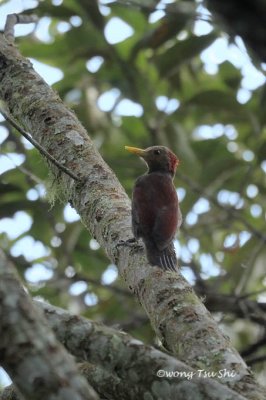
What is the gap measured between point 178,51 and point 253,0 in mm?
5121

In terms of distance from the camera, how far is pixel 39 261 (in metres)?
7.00

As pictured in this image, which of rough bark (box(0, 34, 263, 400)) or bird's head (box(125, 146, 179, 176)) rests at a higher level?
rough bark (box(0, 34, 263, 400))

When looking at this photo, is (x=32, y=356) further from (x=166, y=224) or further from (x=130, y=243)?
(x=166, y=224)

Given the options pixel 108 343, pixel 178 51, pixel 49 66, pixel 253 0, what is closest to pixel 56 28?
pixel 49 66

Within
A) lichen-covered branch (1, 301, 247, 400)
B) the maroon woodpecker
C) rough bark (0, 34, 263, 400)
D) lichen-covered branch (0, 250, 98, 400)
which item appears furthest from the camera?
the maroon woodpecker

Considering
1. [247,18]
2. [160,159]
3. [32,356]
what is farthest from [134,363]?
[160,159]

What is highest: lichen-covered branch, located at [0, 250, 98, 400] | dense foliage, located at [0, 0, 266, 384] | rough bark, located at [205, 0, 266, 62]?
rough bark, located at [205, 0, 266, 62]

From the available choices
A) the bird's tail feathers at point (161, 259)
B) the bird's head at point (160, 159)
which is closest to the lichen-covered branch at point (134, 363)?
the bird's tail feathers at point (161, 259)

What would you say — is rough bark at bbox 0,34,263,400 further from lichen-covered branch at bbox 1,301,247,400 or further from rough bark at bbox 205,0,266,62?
rough bark at bbox 205,0,266,62

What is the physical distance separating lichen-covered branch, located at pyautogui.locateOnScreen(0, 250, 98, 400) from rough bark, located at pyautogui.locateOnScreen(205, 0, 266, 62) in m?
0.84

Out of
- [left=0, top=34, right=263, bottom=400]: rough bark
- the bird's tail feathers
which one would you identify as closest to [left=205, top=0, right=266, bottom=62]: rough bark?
[left=0, top=34, right=263, bottom=400]: rough bark

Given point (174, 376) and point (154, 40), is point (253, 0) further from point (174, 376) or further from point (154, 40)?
point (154, 40)

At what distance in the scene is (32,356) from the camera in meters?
1.81

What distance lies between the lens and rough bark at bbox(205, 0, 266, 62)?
1415mm
